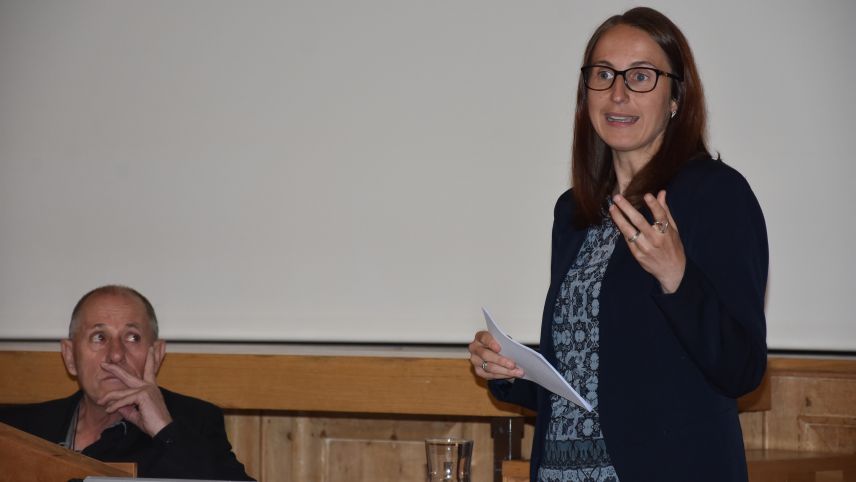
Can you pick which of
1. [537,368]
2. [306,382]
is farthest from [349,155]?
[537,368]

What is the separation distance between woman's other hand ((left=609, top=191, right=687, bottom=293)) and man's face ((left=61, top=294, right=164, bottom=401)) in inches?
64.0

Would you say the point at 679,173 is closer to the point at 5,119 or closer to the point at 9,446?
the point at 9,446

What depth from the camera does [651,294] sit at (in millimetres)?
1468

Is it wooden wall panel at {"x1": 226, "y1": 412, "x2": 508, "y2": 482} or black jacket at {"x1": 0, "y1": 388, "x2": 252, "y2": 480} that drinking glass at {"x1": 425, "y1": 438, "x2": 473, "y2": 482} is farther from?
wooden wall panel at {"x1": 226, "y1": 412, "x2": 508, "y2": 482}

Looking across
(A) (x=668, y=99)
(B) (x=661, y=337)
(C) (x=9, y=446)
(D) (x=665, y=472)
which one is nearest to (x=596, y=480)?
(D) (x=665, y=472)

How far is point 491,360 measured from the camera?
5.67 feet

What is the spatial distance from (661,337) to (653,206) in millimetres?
265

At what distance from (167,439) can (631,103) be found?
137 cm

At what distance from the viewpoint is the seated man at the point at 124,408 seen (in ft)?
7.82

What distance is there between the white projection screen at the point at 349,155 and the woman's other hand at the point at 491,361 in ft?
3.48

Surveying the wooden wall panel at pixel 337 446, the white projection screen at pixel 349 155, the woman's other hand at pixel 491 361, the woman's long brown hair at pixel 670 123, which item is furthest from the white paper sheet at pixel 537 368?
the wooden wall panel at pixel 337 446

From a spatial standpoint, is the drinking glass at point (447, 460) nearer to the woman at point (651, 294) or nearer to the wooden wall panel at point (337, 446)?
the woman at point (651, 294)

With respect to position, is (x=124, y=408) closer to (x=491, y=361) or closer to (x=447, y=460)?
(x=491, y=361)

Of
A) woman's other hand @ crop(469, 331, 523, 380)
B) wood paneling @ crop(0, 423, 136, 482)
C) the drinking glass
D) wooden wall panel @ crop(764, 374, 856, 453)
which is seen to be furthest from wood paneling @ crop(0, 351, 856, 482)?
wood paneling @ crop(0, 423, 136, 482)
